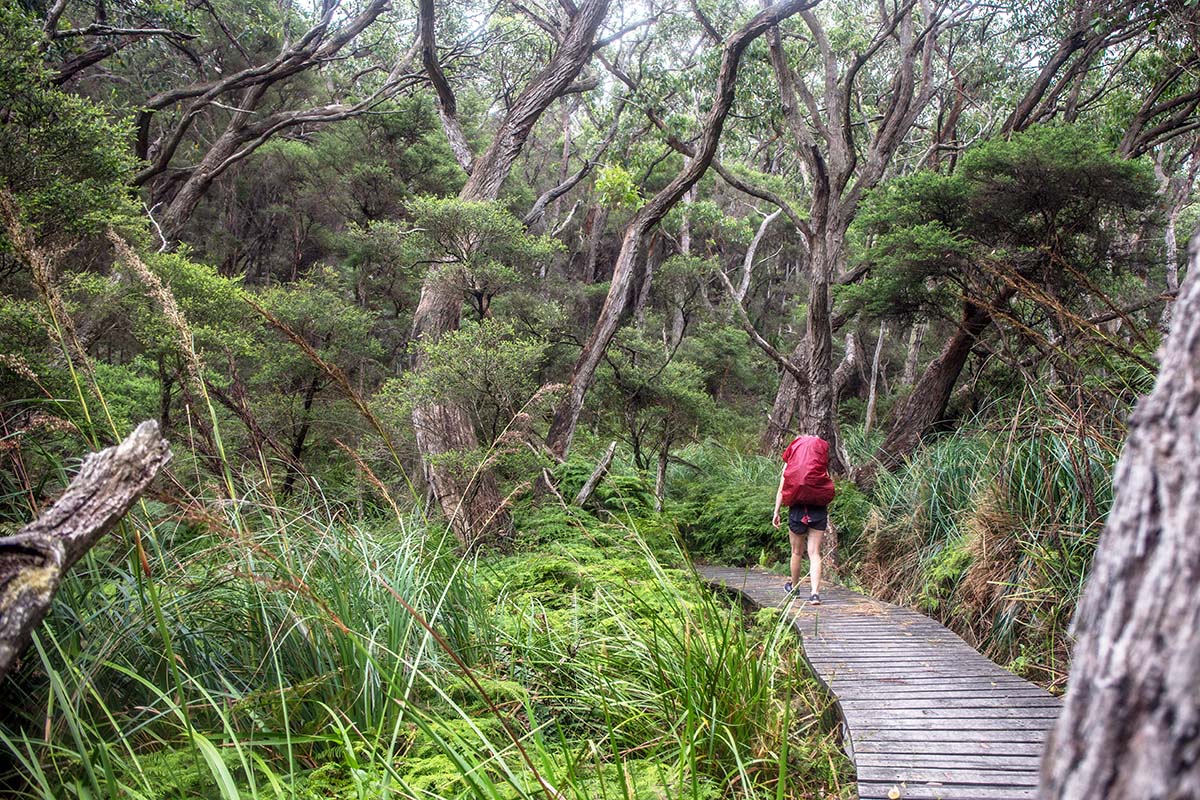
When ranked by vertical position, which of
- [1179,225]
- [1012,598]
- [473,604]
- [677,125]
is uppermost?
[677,125]

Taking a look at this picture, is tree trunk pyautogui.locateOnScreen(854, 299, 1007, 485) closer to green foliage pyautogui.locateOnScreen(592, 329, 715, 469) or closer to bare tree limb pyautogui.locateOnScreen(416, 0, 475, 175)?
green foliage pyautogui.locateOnScreen(592, 329, 715, 469)

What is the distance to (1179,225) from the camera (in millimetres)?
13602

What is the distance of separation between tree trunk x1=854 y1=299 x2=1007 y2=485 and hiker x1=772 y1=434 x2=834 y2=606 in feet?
12.0

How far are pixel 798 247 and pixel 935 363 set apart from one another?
15343 mm

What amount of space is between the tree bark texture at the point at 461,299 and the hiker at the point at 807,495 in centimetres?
285

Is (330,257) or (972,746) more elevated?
(330,257)

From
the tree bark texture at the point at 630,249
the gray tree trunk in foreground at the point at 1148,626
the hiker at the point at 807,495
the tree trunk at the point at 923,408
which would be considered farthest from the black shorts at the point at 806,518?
the gray tree trunk in foreground at the point at 1148,626

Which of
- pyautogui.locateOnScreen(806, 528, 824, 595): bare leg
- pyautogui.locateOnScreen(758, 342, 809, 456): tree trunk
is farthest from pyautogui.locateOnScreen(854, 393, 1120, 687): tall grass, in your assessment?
pyautogui.locateOnScreen(758, 342, 809, 456): tree trunk

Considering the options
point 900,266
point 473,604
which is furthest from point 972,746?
point 900,266

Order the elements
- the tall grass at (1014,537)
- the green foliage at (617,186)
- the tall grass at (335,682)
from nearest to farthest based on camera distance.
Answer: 1. the tall grass at (335,682)
2. the tall grass at (1014,537)
3. the green foliage at (617,186)

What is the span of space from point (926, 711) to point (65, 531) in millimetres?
3300

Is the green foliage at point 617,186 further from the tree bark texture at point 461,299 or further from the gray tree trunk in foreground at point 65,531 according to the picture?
the gray tree trunk in foreground at point 65,531

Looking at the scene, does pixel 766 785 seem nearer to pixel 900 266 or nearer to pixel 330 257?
pixel 900 266

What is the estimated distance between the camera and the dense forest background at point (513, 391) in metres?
2.33
